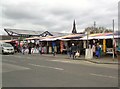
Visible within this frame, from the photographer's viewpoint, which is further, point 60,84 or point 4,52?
point 4,52

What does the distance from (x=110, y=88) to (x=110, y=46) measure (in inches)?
842

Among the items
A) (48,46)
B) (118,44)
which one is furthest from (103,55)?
(48,46)

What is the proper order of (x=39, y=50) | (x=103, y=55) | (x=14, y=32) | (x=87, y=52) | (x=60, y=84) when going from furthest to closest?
1. (x=14, y=32)
2. (x=39, y=50)
3. (x=103, y=55)
4. (x=87, y=52)
5. (x=60, y=84)

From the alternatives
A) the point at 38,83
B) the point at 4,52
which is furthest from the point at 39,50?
the point at 38,83

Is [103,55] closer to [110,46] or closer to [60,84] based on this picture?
[110,46]

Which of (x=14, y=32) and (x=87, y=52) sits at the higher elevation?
(x=14, y=32)

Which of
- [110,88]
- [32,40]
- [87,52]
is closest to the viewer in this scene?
[110,88]

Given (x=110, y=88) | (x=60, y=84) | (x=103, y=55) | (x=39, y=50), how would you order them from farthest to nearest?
(x=39, y=50)
(x=103, y=55)
(x=60, y=84)
(x=110, y=88)

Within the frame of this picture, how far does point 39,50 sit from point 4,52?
5.64 metres

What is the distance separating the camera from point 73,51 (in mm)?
27328

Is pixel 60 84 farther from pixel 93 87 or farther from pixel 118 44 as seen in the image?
pixel 118 44

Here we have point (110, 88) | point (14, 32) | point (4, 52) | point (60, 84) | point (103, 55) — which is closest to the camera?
point (110, 88)

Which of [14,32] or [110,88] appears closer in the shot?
[110,88]

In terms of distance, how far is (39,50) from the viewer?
126ft
